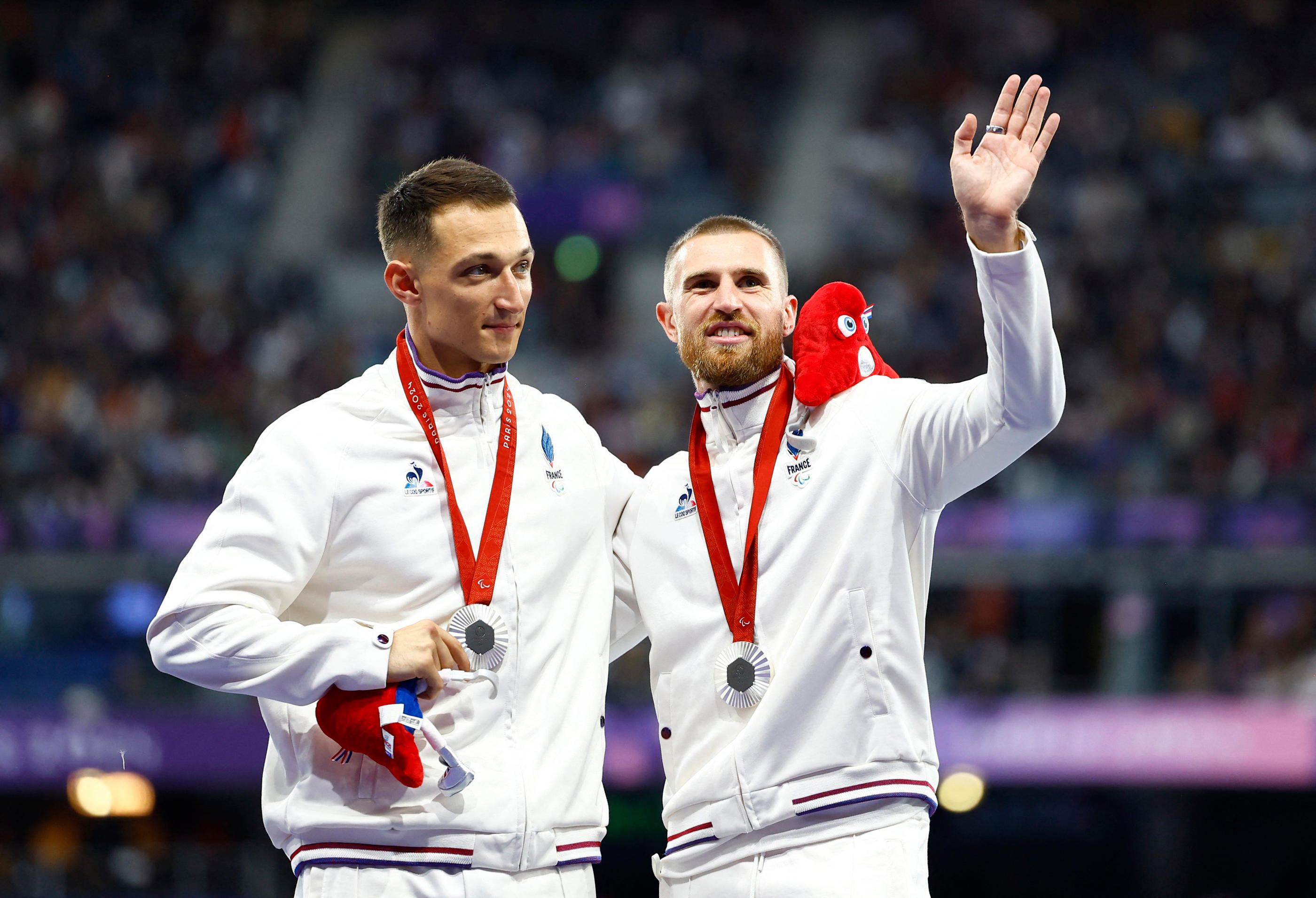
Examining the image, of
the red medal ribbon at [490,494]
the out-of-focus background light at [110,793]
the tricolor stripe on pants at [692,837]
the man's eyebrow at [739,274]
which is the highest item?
the man's eyebrow at [739,274]

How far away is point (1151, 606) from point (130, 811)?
9179 millimetres

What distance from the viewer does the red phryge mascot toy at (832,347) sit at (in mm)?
4711

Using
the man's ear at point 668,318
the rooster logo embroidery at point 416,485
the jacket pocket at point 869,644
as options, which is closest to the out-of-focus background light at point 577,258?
the man's ear at point 668,318

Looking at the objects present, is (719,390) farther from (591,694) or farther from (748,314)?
(591,694)

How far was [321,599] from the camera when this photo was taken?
173 inches

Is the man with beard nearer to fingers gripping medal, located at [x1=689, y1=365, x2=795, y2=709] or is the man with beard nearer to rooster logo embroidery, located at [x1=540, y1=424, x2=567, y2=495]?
fingers gripping medal, located at [x1=689, y1=365, x2=795, y2=709]

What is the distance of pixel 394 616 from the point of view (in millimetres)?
4324

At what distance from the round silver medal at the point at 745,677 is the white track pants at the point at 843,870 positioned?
45cm

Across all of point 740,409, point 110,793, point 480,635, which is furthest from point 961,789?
point 480,635

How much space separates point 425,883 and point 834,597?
1.42m

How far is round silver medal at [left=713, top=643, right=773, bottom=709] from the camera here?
4.39 m

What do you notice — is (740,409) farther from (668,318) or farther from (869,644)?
(869,644)

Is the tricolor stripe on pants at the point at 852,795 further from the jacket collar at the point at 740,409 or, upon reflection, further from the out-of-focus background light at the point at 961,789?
the out-of-focus background light at the point at 961,789

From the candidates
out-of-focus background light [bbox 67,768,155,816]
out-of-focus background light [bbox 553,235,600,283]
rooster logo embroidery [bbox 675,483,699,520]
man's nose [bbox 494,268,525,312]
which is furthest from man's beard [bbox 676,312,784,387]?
out-of-focus background light [bbox 553,235,600,283]
